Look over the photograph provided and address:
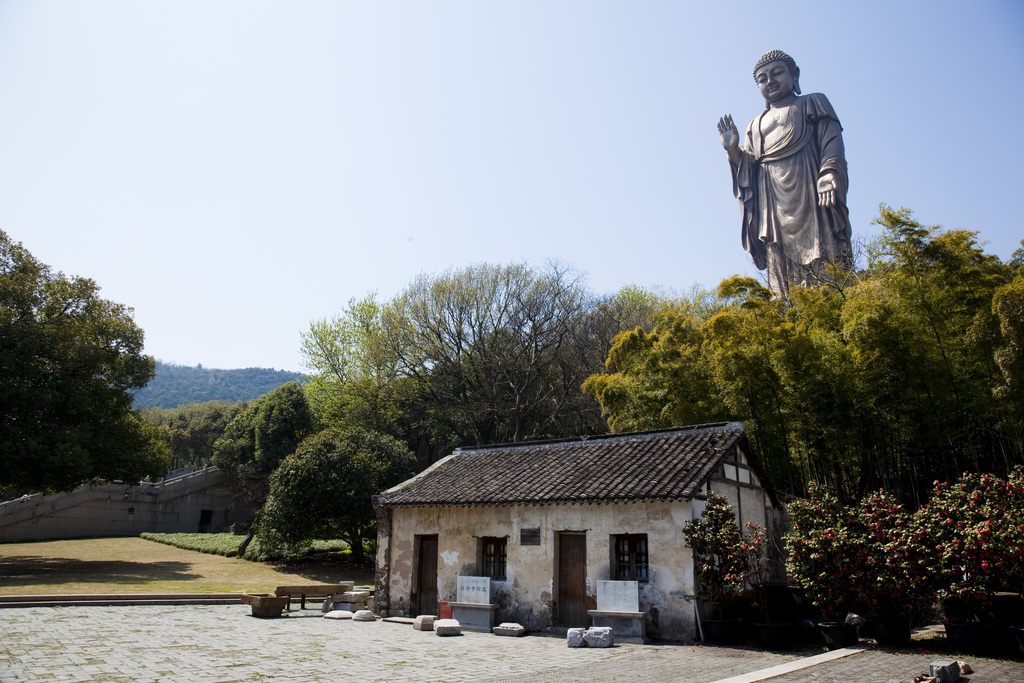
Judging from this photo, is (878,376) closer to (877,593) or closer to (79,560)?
(877,593)

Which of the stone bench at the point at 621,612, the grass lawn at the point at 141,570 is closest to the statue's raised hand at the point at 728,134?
the grass lawn at the point at 141,570

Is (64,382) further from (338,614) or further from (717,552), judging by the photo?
(717,552)

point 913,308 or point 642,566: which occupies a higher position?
point 913,308

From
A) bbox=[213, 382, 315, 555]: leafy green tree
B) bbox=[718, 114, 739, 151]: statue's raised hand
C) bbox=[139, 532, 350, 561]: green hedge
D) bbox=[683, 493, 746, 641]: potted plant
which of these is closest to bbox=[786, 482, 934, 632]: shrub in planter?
bbox=[683, 493, 746, 641]: potted plant

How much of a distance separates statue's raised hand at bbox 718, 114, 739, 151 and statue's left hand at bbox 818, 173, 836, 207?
207 inches

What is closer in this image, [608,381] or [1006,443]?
[1006,443]

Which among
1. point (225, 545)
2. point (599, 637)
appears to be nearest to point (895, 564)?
point (599, 637)

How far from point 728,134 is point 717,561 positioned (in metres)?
28.6

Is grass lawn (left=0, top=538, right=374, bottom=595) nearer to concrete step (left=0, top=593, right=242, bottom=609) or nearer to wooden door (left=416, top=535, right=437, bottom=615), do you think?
concrete step (left=0, top=593, right=242, bottom=609)

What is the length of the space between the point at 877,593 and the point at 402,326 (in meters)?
22.4

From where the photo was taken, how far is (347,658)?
937cm

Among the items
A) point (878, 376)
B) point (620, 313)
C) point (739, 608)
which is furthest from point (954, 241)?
point (620, 313)

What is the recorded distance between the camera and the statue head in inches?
1312

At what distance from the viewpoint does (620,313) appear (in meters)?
31.5
